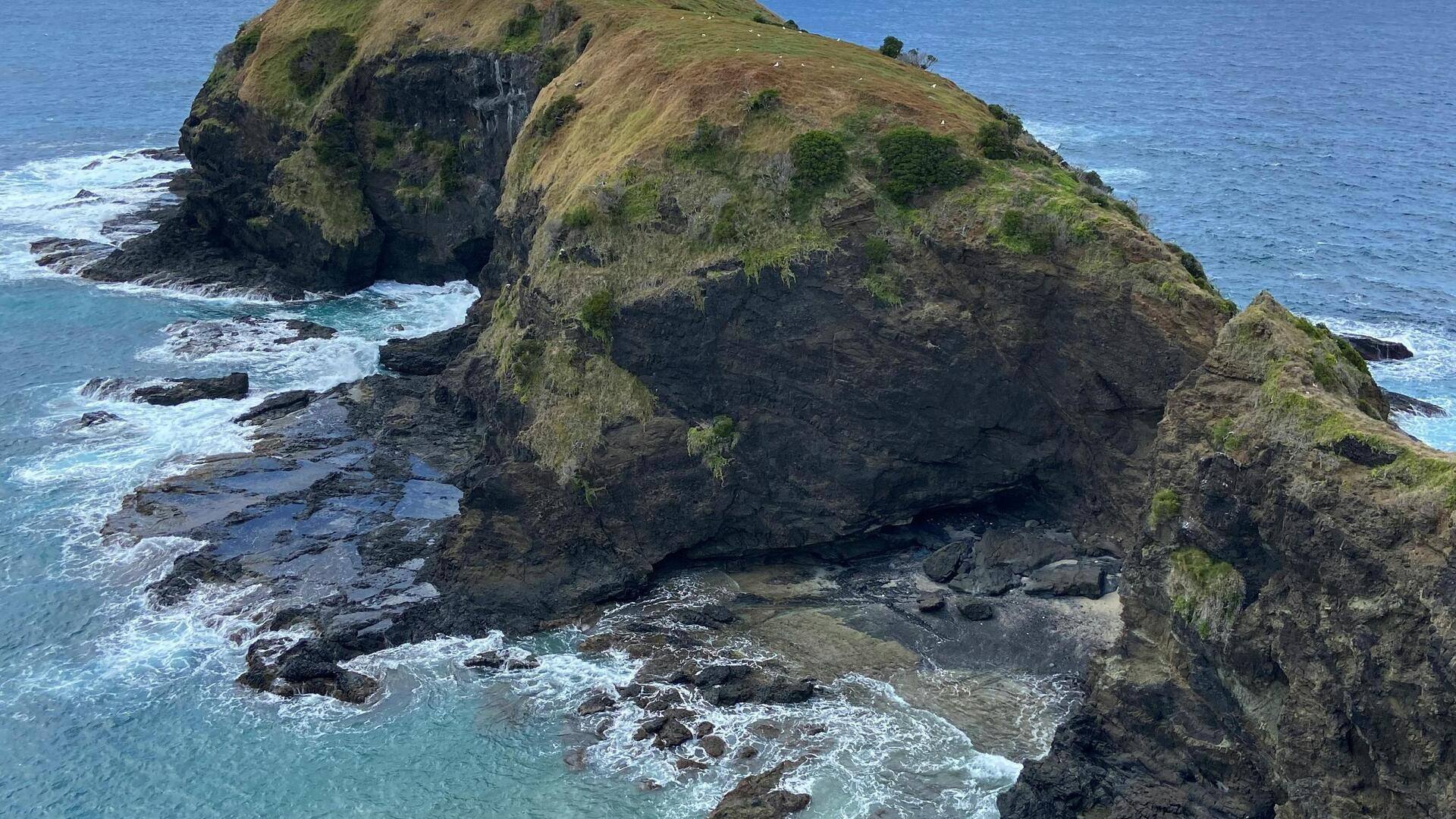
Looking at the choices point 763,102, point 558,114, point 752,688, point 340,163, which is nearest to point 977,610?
point 752,688

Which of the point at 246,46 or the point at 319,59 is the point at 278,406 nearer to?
the point at 319,59

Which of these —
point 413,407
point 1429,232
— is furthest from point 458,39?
point 1429,232

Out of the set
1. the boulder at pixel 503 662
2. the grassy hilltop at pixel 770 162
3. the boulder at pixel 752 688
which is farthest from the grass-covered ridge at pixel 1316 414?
the boulder at pixel 503 662

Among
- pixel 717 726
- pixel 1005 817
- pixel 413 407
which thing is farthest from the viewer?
pixel 413 407

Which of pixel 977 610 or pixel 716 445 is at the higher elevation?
pixel 716 445

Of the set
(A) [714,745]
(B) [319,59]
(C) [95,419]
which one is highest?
(B) [319,59]

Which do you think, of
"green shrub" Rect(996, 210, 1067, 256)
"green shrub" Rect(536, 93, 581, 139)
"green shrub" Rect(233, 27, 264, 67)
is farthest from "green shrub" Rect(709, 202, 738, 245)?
"green shrub" Rect(233, 27, 264, 67)

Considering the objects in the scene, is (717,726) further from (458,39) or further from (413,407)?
(458,39)
